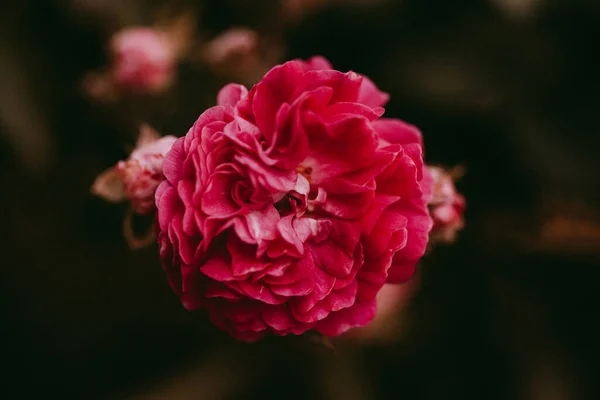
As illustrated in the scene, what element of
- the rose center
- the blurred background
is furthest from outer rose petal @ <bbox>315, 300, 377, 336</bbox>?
the blurred background

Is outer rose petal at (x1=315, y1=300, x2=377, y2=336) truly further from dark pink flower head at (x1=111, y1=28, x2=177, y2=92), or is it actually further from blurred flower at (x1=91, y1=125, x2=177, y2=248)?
dark pink flower head at (x1=111, y1=28, x2=177, y2=92)

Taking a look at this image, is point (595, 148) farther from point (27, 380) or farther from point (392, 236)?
point (27, 380)

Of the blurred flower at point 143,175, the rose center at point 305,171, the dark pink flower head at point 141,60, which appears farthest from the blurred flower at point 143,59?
the rose center at point 305,171

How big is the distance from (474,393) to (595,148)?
0.43 m

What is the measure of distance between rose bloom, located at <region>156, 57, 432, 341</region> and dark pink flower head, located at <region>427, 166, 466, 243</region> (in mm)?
107

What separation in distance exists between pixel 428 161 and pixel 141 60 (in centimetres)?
41

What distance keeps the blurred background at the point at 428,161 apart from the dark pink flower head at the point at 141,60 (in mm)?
26

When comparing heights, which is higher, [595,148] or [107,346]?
[595,148]

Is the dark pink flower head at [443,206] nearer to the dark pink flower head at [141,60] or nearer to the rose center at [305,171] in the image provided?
the rose center at [305,171]

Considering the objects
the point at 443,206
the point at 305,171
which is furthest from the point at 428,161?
the point at 305,171

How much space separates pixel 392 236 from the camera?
0.47 meters

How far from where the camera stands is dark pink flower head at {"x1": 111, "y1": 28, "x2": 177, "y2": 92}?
2.44 ft

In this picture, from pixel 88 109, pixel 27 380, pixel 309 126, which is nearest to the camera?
pixel 309 126

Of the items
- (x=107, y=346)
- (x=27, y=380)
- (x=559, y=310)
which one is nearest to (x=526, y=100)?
(x=559, y=310)
